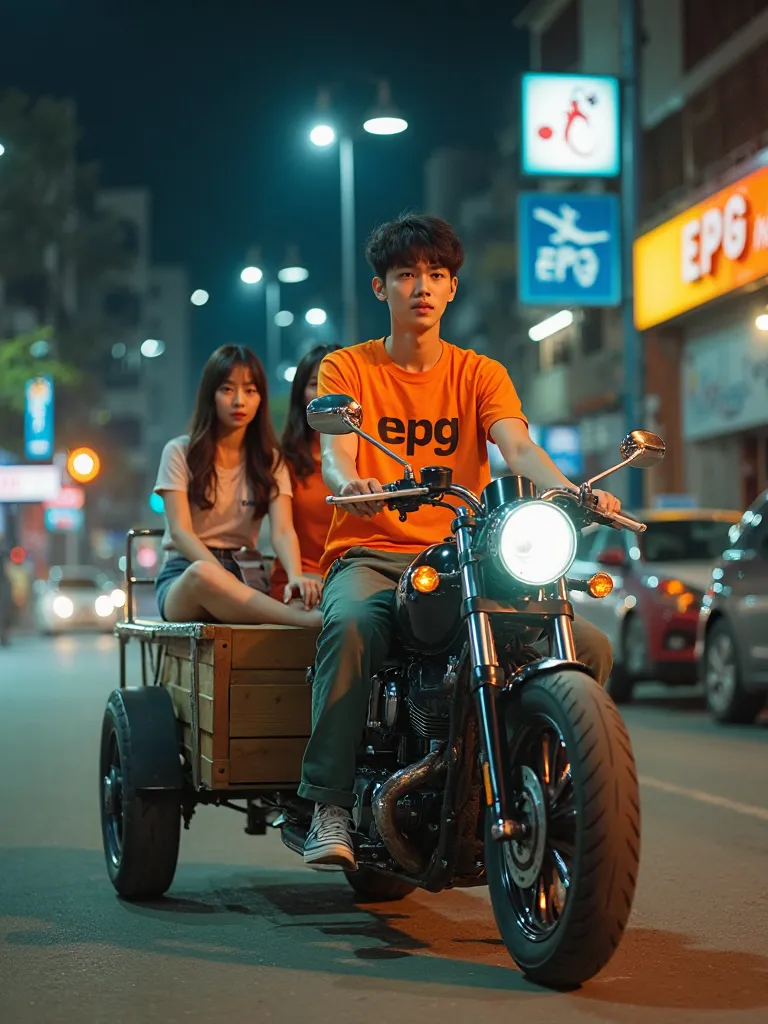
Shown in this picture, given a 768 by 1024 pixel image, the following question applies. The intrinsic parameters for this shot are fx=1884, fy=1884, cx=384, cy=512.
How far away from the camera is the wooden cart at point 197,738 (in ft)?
20.7

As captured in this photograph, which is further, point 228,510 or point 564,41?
point 564,41

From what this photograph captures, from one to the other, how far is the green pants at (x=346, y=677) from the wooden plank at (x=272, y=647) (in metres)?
0.67

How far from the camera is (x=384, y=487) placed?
5270 millimetres

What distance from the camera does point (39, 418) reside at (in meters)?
47.3

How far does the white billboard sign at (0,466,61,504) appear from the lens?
45.4m

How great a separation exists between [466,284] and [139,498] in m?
33.4

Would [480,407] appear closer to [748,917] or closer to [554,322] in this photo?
[748,917]

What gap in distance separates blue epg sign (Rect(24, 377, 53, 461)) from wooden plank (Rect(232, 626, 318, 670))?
40.4 m

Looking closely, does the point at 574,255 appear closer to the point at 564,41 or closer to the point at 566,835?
the point at 564,41

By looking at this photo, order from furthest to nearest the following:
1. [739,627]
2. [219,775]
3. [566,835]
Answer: [739,627] → [219,775] → [566,835]

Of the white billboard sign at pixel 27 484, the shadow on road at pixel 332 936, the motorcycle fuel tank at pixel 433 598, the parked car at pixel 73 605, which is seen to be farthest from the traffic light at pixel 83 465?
the motorcycle fuel tank at pixel 433 598

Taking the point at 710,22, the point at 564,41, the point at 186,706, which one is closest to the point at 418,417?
the point at 186,706

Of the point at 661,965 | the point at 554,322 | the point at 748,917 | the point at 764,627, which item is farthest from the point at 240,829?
the point at 554,322

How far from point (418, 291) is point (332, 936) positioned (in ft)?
6.77
